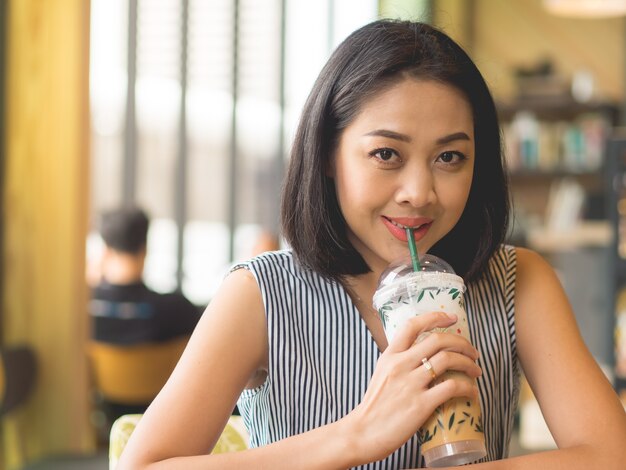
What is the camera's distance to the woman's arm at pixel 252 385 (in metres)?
1.03

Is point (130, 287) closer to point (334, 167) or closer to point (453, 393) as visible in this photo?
point (334, 167)

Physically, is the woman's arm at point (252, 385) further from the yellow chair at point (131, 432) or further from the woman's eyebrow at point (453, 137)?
the woman's eyebrow at point (453, 137)

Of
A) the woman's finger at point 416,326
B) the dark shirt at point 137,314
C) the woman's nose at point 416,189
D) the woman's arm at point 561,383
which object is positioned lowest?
the dark shirt at point 137,314

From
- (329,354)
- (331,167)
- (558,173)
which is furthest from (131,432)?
(558,173)

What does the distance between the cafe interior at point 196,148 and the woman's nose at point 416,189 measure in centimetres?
25

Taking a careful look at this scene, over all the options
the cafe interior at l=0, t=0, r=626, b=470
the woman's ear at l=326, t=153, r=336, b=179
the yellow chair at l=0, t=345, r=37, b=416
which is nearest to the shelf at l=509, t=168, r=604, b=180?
the cafe interior at l=0, t=0, r=626, b=470

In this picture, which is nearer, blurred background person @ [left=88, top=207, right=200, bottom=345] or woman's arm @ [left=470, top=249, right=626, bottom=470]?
woman's arm @ [left=470, top=249, right=626, bottom=470]

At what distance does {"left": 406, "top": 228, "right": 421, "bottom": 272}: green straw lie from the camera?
115cm

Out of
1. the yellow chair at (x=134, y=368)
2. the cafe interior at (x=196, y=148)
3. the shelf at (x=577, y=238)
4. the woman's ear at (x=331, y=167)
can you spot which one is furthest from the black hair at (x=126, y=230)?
the woman's ear at (x=331, y=167)

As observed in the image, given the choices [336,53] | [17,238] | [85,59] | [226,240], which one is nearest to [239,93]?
[226,240]

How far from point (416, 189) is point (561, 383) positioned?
14.2 inches

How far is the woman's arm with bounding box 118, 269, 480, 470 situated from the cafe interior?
30cm

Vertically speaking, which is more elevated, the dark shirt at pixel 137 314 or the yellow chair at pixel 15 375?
the dark shirt at pixel 137 314

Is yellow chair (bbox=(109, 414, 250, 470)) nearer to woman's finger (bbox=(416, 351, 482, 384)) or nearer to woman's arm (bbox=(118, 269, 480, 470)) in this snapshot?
woman's arm (bbox=(118, 269, 480, 470))
